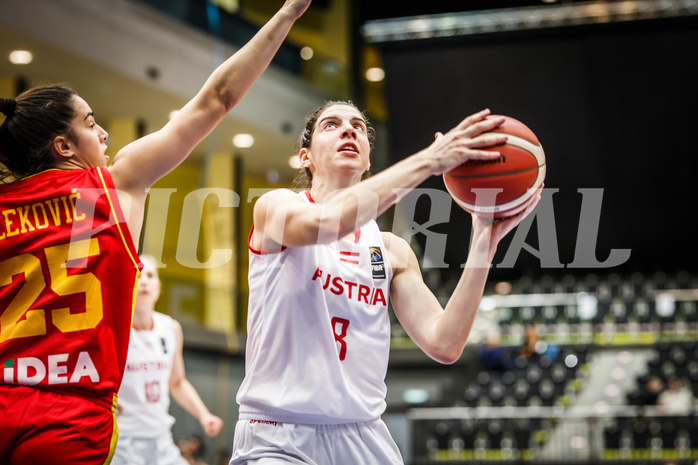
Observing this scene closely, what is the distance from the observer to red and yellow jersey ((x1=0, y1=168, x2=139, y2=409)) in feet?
7.45

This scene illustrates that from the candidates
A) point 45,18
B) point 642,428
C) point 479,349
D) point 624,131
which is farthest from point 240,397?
point 624,131

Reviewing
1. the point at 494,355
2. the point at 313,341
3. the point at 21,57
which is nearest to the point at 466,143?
the point at 313,341

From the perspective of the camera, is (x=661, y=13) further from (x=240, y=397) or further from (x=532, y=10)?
(x=240, y=397)

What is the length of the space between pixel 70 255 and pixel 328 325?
893 millimetres

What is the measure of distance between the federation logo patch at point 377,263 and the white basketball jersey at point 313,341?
0.07 m

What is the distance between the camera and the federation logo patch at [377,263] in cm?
291

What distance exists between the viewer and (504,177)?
2.64 m

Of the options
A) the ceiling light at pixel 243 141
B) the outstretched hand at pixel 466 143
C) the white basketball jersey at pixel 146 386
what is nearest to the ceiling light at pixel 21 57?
the ceiling light at pixel 243 141

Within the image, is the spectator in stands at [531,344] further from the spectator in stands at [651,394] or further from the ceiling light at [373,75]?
the ceiling light at [373,75]

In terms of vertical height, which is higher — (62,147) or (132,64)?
(132,64)

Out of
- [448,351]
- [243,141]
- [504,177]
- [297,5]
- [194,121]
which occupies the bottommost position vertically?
[448,351]

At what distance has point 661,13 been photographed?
14.4 meters

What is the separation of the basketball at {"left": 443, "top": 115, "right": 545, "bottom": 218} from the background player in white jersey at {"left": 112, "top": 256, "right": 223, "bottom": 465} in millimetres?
2786

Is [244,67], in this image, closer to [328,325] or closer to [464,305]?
[328,325]
